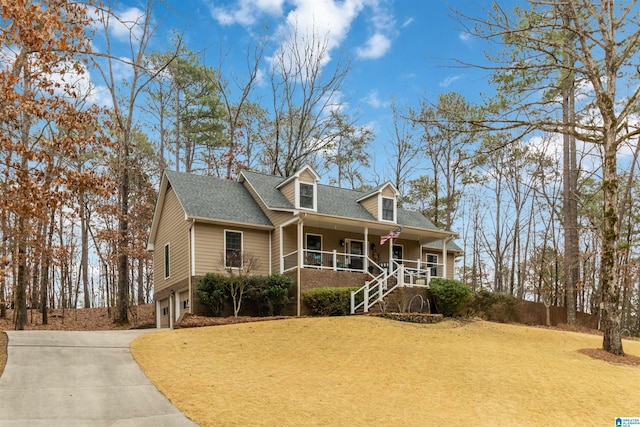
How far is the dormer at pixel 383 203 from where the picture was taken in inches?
988

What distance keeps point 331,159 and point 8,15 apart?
31.5 metres

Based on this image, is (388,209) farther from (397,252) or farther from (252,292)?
(252,292)

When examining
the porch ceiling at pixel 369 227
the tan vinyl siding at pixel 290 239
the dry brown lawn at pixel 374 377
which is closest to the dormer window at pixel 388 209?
the porch ceiling at pixel 369 227

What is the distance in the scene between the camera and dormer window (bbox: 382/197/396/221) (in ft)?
83.1

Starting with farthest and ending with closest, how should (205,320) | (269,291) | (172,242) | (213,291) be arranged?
(172,242)
(269,291)
(213,291)
(205,320)

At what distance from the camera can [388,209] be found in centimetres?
2544

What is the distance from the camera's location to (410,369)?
11.9m

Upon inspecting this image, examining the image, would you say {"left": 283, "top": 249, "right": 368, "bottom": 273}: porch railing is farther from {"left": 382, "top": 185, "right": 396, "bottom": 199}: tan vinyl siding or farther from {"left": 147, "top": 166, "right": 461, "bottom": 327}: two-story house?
{"left": 382, "top": 185, "right": 396, "bottom": 199}: tan vinyl siding

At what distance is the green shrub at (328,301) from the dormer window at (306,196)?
4.54 metres

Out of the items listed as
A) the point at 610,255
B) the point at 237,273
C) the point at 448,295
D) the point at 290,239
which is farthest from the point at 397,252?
the point at 610,255

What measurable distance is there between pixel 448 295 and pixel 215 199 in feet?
34.7

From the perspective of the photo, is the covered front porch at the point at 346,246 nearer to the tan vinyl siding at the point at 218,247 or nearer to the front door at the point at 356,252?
the front door at the point at 356,252

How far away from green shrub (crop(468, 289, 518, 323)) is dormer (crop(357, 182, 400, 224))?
517 cm

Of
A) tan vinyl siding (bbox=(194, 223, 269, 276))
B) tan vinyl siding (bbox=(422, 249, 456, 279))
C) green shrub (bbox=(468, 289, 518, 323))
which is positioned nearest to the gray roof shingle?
tan vinyl siding (bbox=(194, 223, 269, 276))
